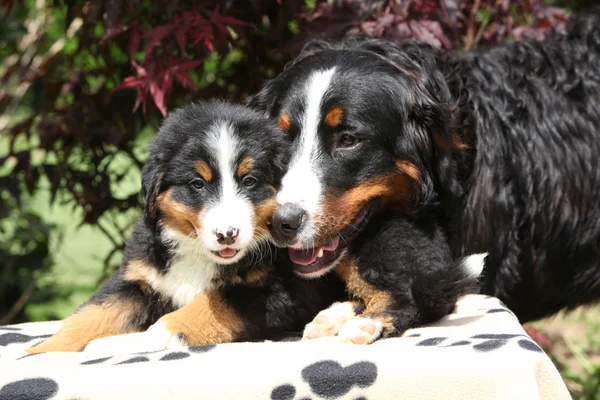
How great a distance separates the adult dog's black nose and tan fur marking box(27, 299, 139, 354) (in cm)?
65

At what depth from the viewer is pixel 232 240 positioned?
8.87ft

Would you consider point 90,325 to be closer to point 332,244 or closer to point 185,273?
point 185,273

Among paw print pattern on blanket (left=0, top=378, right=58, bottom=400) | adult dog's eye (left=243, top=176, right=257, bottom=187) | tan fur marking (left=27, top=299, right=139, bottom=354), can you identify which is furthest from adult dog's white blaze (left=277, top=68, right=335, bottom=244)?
paw print pattern on blanket (left=0, top=378, right=58, bottom=400)

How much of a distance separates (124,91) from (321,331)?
202 centimetres

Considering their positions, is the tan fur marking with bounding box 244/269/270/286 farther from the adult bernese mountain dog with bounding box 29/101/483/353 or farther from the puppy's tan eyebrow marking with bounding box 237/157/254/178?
the puppy's tan eyebrow marking with bounding box 237/157/254/178

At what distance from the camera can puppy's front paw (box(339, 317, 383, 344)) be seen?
273 cm

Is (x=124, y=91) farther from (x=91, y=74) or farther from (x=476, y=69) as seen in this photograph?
(x=476, y=69)

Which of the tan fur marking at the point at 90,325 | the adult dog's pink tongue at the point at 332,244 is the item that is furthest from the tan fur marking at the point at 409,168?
the tan fur marking at the point at 90,325

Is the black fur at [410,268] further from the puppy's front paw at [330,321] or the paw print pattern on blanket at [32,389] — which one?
the paw print pattern on blanket at [32,389]

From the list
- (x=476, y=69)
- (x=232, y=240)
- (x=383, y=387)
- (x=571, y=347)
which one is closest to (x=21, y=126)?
(x=232, y=240)

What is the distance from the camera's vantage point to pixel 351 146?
3135 mm

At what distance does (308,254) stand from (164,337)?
2.15 feet

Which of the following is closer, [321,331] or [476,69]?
[321,331]

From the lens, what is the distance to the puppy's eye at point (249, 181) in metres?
2.88
